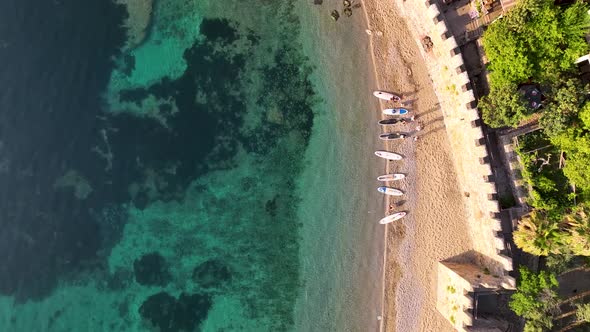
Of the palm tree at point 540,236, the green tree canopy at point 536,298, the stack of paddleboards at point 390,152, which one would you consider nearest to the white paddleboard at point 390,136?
the stack of paddleboards at point 390,152

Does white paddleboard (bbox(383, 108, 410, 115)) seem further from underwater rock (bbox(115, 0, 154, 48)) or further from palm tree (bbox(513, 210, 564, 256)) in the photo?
underwater rock (bbox(115, 0, 154, 48))

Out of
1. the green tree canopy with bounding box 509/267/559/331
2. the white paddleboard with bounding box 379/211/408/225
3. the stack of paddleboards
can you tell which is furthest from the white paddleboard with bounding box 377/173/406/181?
the green tree canopy with bounding box 509/267/559/331

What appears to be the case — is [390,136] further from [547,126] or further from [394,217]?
[547,126]

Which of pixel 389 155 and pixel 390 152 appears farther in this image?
pixel 390 152

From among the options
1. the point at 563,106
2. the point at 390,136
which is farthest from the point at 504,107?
the point at 390,136

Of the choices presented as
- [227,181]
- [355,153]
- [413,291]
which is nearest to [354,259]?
[413,291]

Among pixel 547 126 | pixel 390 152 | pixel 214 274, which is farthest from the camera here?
pixel 214 274
